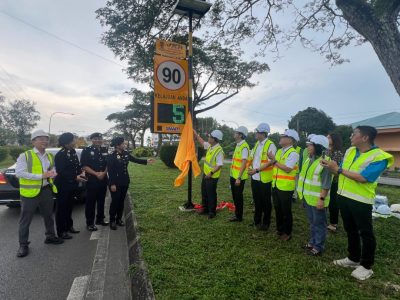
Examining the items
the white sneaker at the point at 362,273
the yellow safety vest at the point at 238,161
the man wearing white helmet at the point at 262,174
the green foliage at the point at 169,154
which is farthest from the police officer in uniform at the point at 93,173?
the green foliage at the point at 169,154

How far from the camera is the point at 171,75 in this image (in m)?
6.18

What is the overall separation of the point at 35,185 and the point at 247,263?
334 centimetres

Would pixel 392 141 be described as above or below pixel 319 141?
above

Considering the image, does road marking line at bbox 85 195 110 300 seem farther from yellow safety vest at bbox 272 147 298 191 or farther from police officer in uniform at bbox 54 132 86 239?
yellow safety vest at bbox 272 147 298 191

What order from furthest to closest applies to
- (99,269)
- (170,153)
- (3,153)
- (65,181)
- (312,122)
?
1. (312,122)
2. (3,153)
3. (170,153)
4. (65,181)
5. (99,269)

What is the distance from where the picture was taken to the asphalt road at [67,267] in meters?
3.15

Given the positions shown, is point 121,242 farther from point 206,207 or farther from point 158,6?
point 158,6

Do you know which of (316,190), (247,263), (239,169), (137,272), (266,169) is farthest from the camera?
(239,169)

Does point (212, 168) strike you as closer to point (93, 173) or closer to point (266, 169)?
point (266, 169)

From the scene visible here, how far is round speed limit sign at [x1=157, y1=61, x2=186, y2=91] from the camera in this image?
19.9ft

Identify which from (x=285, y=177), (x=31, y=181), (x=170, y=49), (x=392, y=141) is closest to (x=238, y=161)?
(x=285, y=177)

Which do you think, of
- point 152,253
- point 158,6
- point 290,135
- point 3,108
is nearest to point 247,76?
point 158,6

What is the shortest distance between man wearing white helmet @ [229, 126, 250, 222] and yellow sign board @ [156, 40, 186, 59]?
7.38 ft

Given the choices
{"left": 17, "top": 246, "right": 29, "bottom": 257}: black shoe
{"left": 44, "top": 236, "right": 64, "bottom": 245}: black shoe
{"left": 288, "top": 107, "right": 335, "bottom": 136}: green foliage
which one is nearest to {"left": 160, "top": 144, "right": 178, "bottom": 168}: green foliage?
{"left": 44, "top": 236, "right": 64, "bottom": 245}: black shoe
